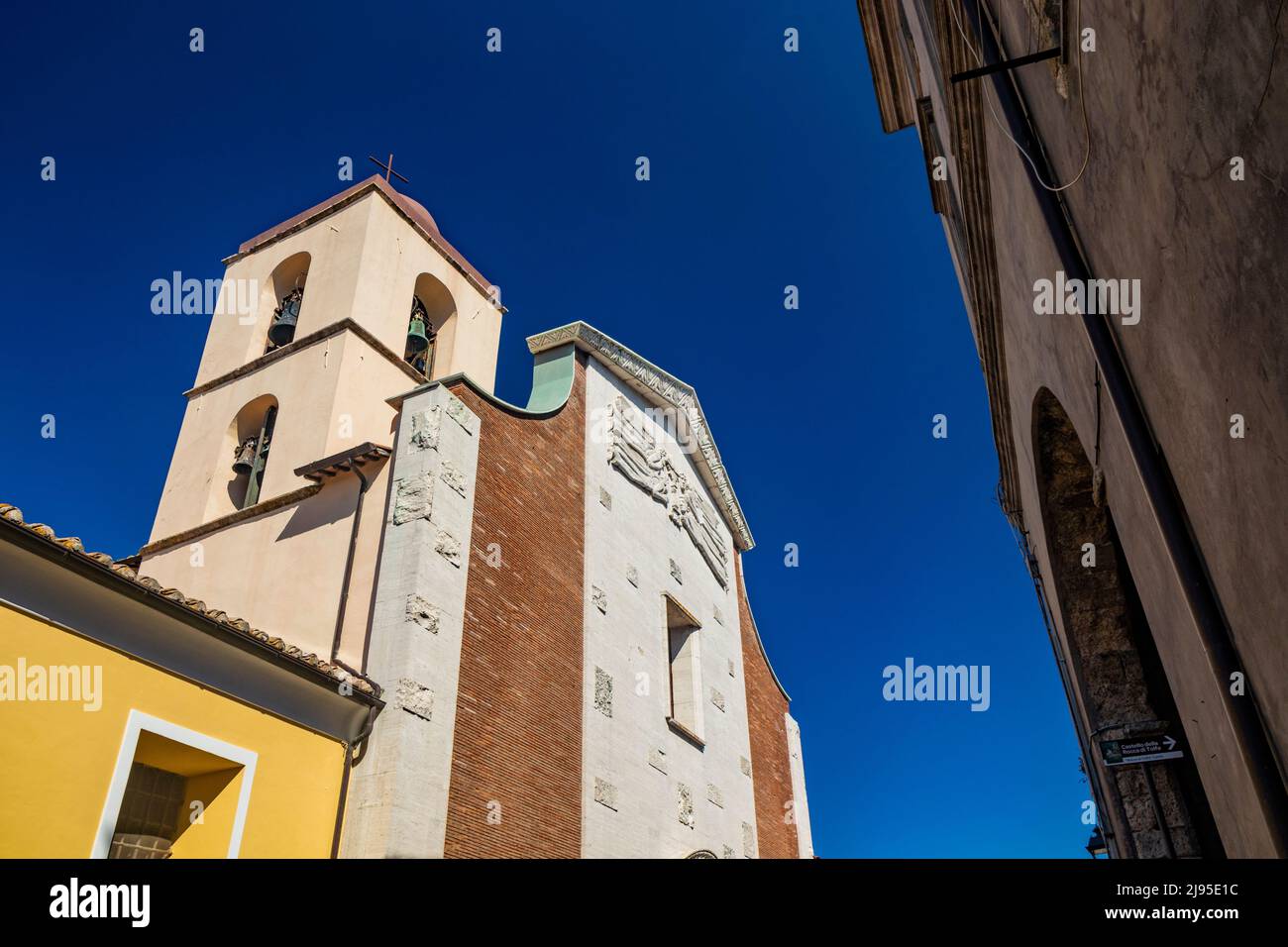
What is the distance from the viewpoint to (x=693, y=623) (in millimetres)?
15109

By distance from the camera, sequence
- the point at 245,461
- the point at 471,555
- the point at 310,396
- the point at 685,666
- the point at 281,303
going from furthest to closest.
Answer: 1. the point at 281,303
2. the point at 685,666
3. the point at 245,461
4. the point at 310,396
5. the point at 471,555

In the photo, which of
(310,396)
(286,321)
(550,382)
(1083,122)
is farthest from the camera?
(286,321)

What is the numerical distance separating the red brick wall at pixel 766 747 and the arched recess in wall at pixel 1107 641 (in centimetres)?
870

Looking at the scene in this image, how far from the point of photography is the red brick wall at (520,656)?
858 centimetres

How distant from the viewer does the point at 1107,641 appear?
732 centimetres

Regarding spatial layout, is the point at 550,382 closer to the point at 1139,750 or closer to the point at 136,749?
the point at 136,749

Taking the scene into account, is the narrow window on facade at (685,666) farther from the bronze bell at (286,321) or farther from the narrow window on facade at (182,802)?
the bronze bell at (286,321)

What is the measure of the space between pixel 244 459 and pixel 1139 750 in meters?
12.0

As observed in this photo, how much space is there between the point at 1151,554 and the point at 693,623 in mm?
11145

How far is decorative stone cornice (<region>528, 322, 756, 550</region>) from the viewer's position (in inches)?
574

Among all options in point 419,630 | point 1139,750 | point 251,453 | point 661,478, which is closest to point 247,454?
point 251,453

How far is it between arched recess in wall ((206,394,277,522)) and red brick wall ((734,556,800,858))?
9874 millimetres

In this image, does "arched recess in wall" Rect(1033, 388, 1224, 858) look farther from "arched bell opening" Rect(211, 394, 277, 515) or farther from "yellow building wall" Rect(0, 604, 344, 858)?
"arched bell opening" Rect(211, 394, 277, 515)

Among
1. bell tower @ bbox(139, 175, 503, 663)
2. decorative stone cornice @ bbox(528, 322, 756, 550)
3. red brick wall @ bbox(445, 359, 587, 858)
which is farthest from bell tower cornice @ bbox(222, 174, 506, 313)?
red brick wall @ bbox(445, 359, 587, 858)
